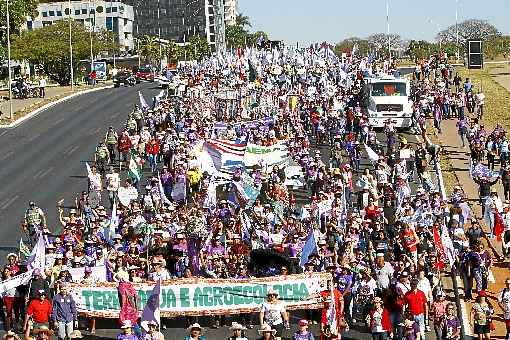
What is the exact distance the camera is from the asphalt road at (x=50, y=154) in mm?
34031

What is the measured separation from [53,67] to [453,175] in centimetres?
6601

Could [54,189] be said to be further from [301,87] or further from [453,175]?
[301,87]

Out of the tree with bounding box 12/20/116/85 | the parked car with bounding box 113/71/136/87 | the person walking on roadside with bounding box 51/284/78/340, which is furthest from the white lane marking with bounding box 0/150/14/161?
the tree with bounding box 12/20/116/85

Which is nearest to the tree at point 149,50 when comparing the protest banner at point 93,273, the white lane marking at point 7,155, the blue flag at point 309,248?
the white lane marking at point 7,155

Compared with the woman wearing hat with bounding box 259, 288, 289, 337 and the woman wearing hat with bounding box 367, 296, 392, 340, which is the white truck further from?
the woman wearing hat with bounding box 259, 288, 289, 337

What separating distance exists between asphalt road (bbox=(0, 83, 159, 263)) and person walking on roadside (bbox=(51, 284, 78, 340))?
8042mm

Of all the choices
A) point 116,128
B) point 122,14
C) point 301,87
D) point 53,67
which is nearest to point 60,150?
point 116,128

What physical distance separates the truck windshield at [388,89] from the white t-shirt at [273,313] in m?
32.3

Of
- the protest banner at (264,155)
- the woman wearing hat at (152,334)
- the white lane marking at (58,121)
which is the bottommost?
the woman wearing hat at (152,334)

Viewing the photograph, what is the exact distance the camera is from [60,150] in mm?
47031

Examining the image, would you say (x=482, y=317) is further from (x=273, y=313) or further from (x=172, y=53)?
(x=172, y=53)

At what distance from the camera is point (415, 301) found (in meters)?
18.3

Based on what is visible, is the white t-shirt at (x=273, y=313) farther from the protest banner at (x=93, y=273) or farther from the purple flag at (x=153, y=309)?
the protest banner at (x=93, y=273)

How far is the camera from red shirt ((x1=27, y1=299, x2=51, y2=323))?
18562 millimetres
